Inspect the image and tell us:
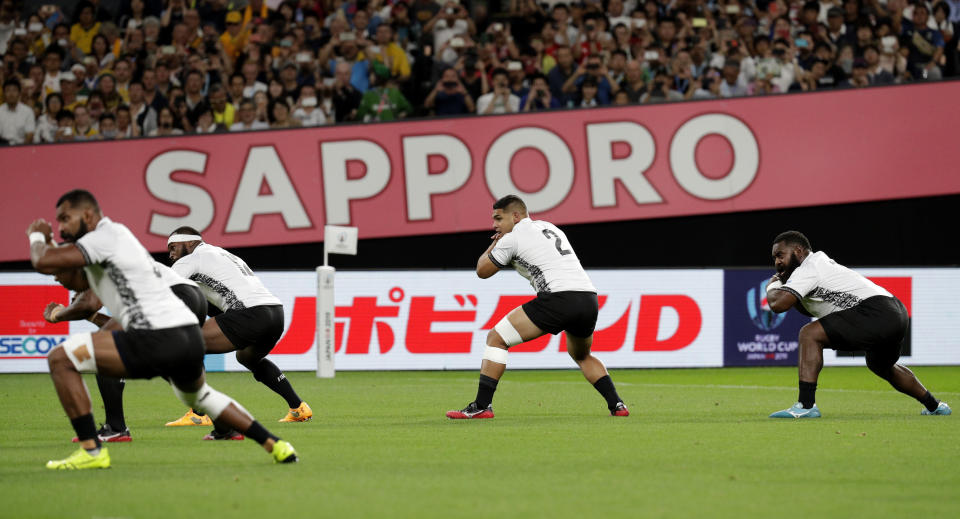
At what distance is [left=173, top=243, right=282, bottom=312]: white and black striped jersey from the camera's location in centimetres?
1201

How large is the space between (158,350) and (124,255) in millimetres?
631

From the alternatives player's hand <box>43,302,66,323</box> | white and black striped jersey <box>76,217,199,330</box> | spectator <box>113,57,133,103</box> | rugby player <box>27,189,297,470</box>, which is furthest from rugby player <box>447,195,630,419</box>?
spectator <box>113,57,133,103</box>

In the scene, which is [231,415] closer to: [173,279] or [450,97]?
[173,279]

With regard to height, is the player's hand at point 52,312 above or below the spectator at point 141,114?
below

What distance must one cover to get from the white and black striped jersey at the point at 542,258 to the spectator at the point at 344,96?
9367mm

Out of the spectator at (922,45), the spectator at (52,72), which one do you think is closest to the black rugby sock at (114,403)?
the spectator at (52,72)

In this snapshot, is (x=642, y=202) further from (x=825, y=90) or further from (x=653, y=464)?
(x=653, y=464)

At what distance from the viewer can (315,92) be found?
21578 millimetres

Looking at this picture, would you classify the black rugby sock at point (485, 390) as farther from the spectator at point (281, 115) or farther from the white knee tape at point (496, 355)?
the spectator at point (281, 115)

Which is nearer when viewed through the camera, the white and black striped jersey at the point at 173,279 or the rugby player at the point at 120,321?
the rugby player at the point at 120,321

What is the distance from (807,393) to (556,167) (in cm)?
977

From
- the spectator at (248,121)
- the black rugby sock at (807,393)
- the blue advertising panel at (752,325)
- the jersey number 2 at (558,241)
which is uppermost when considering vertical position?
the spectator at (248,121)

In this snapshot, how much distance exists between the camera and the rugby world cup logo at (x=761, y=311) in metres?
21.2

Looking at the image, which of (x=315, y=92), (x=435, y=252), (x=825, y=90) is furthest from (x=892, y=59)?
(x=315, y=92)
